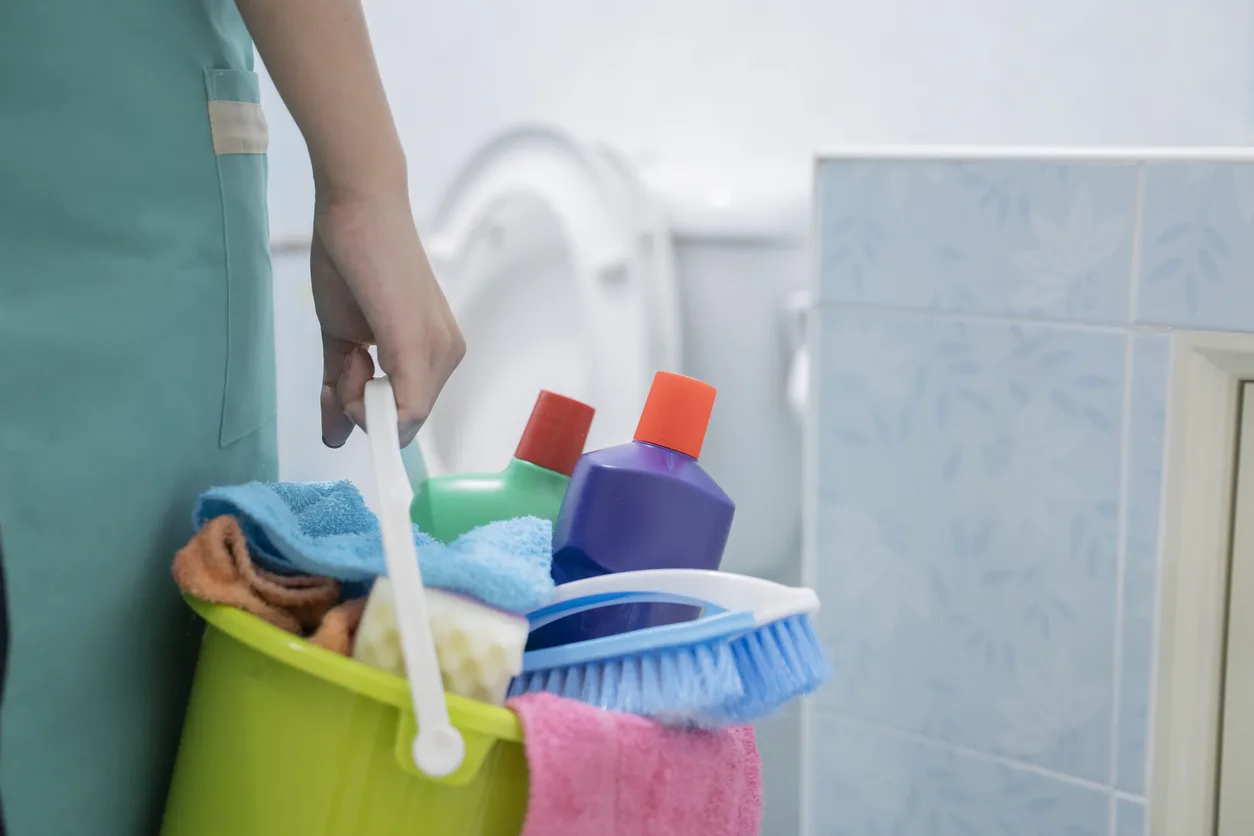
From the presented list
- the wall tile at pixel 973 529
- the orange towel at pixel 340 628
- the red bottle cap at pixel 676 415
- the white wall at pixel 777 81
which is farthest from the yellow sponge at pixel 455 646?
the white wall at pixel 777 81

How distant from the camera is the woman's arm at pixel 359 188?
13.8 inches

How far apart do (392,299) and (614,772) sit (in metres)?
0.16

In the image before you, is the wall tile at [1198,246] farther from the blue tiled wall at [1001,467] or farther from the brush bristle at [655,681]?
the brush bristle at [655,681]

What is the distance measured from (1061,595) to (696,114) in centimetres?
77

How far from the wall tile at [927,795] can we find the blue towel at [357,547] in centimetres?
37

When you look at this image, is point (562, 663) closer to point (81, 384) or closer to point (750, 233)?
point (81, 384)

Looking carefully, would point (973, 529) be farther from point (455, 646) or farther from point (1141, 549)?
point (455, 646)

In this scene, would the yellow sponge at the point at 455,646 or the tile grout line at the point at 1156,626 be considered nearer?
the yellow sponge at the point at 455,646

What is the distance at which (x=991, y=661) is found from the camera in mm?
611

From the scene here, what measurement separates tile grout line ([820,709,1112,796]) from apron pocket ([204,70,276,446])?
1.34 ft

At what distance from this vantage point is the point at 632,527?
370 millimetres

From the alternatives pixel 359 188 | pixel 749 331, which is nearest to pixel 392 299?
pixel 359 188

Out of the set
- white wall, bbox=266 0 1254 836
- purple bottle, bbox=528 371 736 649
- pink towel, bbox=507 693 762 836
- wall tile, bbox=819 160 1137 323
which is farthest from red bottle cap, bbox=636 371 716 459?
white wall, bbox=266 0 1254 836

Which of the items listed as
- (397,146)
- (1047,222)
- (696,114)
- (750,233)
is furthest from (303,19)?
(696,114)
